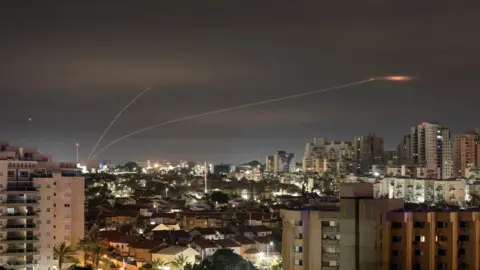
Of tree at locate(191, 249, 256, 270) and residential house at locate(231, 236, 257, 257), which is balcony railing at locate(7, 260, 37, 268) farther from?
residential house at locate(231, 236, 257, 257)

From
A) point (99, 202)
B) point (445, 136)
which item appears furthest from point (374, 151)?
point (99, 202)

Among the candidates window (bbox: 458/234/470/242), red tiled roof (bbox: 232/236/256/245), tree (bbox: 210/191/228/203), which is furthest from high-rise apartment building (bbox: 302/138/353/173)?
window (bbox: 458/234/470/242)

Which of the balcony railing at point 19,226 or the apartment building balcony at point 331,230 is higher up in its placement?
the apartment building balcony at point 331,230

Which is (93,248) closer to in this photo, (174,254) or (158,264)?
(158,264)

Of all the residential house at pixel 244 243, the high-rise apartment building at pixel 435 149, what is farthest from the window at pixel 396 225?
the high-rise apartment building at pixel 435 149

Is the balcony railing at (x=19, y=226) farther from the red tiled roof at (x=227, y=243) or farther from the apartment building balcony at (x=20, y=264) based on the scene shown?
→ the red tiled roof at (x=227, y=243)
